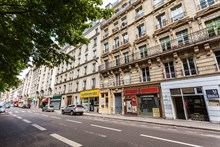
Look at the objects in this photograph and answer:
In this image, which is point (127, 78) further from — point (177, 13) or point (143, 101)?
point (177, 13)

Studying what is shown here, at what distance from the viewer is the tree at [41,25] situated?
179 inches

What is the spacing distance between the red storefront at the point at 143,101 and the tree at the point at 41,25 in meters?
11.3

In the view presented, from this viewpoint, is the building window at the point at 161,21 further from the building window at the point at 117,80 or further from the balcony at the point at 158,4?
the building window at the point at 117,80

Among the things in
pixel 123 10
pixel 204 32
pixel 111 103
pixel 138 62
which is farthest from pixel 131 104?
pixel 123 10

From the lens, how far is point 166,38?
14984 millimetres

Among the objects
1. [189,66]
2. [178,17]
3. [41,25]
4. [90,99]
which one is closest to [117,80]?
[90,99]

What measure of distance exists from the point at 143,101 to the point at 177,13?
11748 millimetres

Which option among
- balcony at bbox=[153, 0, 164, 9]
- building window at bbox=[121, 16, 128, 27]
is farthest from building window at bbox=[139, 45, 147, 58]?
building window at bbox=[121, 16, 128, 27]

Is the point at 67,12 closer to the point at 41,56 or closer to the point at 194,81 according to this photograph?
the point at 41,56

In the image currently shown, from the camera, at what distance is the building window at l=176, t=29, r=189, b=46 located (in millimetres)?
13236

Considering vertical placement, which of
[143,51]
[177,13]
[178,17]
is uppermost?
[177,13]

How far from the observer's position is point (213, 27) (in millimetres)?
11562

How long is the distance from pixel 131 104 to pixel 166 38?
979 cm

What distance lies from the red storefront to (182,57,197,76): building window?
11.7 ft
